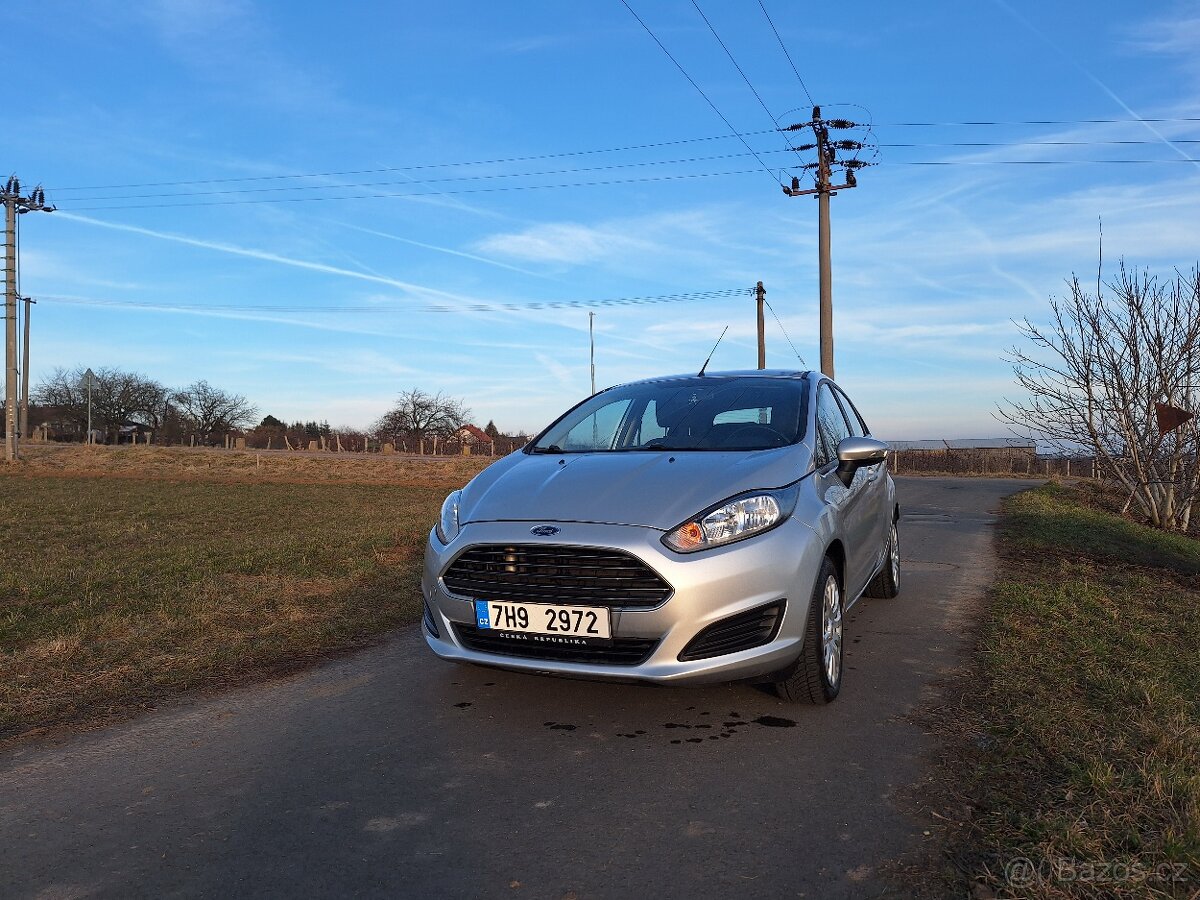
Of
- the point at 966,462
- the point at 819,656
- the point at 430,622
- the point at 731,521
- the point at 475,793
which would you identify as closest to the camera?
the point at 475,793

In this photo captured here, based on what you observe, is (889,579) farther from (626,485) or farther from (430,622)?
(430,622)

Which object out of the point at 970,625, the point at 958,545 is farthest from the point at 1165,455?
the point at 970,625

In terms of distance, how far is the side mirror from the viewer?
14.9ft

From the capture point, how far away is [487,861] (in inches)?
99.3

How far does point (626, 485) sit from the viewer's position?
386 centimetres

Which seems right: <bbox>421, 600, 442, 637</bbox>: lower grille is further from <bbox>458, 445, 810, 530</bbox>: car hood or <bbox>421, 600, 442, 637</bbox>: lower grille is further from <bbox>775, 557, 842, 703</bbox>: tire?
<bbox>775, 557, 842, 703</bbox>: tire

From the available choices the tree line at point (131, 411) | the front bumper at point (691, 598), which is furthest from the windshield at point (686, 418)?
the tree line at point (131, 411)

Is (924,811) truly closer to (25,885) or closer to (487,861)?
(487,861)

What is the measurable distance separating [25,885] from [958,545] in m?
9.66

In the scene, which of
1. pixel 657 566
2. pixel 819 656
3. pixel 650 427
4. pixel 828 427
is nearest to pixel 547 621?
pixel 657 566

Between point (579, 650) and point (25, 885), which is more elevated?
point (579, 650)

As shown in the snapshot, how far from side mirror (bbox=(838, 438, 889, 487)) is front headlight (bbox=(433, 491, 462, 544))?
2030 mm

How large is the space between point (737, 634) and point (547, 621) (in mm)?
775

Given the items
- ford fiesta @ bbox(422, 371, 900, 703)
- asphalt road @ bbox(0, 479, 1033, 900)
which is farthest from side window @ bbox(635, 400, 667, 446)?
asphalt road @ bbox(0, 479, 1033, 900)
